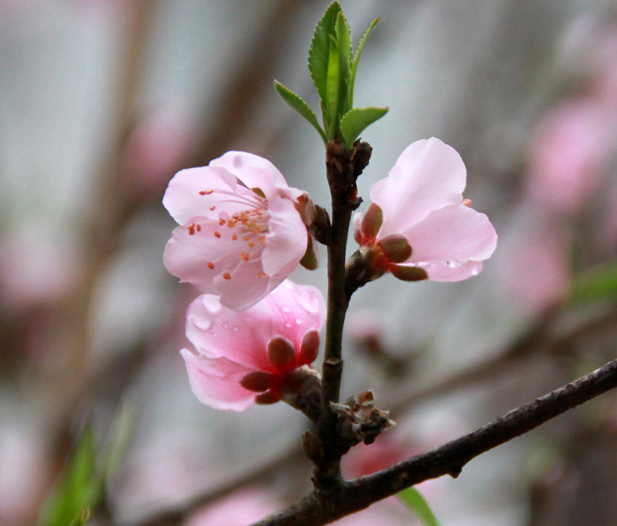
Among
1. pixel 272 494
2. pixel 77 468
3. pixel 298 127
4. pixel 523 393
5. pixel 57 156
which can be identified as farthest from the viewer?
pixel 57 156

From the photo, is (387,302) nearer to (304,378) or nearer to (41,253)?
(41,253)

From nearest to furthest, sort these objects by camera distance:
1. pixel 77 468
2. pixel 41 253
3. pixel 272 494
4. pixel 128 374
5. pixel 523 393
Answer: pixel 77 468
pixel 128 374
pixel 272 494
pixel 523 393
pixel 41 253

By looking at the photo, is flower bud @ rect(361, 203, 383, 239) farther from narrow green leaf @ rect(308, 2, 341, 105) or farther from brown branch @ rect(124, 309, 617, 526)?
brown branch @ rect(124, 309, 617, 526)

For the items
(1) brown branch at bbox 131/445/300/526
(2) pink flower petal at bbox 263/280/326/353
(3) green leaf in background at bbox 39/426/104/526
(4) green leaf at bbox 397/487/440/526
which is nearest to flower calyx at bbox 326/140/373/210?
(2) pink flower petal at bbox 263/280/326/353

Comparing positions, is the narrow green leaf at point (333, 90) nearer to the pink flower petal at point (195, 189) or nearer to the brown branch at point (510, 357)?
the pink flower petal at point (195, 189)

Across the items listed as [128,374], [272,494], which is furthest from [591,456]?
[128,374]

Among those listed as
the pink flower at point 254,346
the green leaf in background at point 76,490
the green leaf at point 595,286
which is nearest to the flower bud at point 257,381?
Answer: the pink flower at point 254,346
